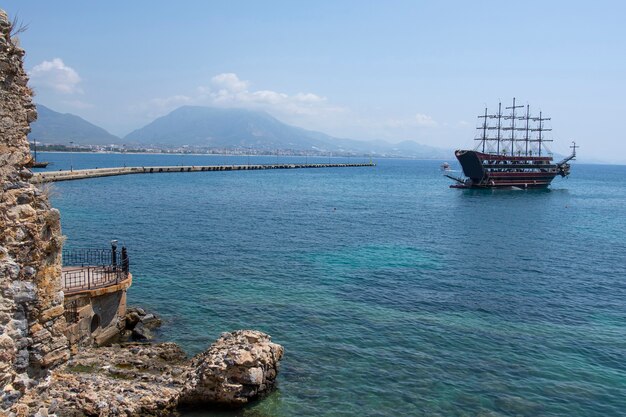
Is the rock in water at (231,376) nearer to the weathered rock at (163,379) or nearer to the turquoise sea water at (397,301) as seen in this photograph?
the weathered rock at (163,379)

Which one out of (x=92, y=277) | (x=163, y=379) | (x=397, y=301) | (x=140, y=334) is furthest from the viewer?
(x=397, y=301)

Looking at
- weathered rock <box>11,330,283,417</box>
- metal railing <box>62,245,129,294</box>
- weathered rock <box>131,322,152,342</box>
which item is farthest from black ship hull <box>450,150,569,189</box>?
weathered rock <box>11,330,283,417</box>

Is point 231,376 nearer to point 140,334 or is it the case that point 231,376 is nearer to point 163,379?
point 163,379

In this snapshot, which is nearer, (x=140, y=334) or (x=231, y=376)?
(x=231, y=376)

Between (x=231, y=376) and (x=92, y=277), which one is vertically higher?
(x=92, y=277)

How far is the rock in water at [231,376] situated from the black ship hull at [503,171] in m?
111

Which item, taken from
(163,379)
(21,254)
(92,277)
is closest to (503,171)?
(92,277)

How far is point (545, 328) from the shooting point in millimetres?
26969

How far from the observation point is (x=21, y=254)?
9758 millimetres

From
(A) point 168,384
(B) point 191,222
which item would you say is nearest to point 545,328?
(A) point 168,384

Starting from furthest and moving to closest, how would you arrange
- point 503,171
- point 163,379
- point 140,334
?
point 503,171
point 140,334
point 163,379

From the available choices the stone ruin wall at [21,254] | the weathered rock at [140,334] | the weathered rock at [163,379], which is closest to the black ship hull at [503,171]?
the weathered rock at [140,334]

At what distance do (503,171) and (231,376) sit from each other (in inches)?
4628

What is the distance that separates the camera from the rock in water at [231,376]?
18.1 m
